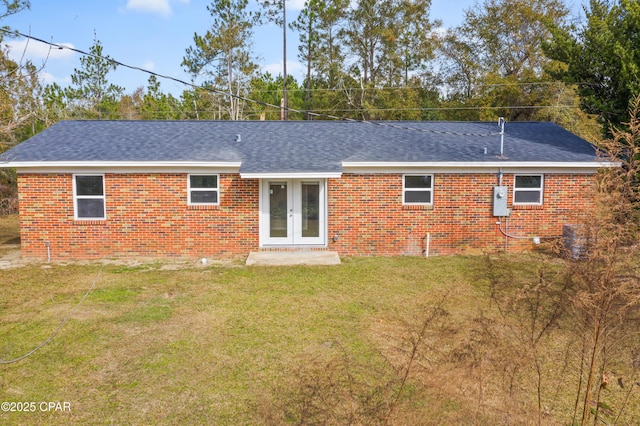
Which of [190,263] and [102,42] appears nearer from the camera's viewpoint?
[190,263]

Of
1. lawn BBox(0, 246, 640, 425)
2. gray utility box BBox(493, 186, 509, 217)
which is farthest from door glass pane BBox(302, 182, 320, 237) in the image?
gray utility box BBox(493, 186, 509, 217)

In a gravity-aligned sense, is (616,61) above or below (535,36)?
below

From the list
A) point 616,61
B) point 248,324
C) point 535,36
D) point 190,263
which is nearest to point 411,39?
point 535,36

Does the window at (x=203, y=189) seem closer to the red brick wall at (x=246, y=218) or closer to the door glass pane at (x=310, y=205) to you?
the red brick wall at (x=246, y=218)

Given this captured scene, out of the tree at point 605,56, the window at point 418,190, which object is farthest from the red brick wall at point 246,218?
the tree at point 605,56

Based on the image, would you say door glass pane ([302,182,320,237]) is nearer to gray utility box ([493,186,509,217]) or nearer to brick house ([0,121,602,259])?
brick house ([0,121,602,259])

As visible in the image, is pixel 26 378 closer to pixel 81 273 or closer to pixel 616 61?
pixel 81 273

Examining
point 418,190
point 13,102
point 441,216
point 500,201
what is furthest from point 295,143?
point 13,102
